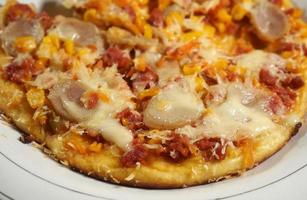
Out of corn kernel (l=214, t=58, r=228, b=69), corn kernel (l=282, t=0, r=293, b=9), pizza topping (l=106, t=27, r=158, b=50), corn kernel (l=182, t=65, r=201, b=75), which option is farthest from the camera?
corn kernel (l=282, t=0, r=293, b=9)

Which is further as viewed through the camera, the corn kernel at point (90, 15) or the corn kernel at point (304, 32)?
the corn kernel at point (304, 32)


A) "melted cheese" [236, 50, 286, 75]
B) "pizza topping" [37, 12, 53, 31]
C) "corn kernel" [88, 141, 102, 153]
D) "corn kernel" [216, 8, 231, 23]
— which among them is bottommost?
"corn kernel" [88, 141, 102, 153]

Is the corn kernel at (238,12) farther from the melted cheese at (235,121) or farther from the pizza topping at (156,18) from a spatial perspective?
the melted cheese at (235,121)

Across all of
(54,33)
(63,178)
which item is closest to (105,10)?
(54,33)

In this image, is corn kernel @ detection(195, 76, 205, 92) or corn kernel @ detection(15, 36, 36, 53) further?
corn kernel @ detection(15, 36, 36, 53)

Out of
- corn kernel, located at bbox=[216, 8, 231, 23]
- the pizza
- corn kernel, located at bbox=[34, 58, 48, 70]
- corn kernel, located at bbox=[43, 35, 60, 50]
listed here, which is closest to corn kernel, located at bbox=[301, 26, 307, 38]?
the pizza

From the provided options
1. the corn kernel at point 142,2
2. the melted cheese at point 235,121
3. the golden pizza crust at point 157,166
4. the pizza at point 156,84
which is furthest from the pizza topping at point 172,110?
the corn kernel at point 142,2

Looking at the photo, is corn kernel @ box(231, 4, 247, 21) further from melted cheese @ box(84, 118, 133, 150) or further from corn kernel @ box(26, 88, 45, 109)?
corn kernel @ box(26, 88, 45, 109)

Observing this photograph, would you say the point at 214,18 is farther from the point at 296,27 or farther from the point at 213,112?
the point at 213,112
